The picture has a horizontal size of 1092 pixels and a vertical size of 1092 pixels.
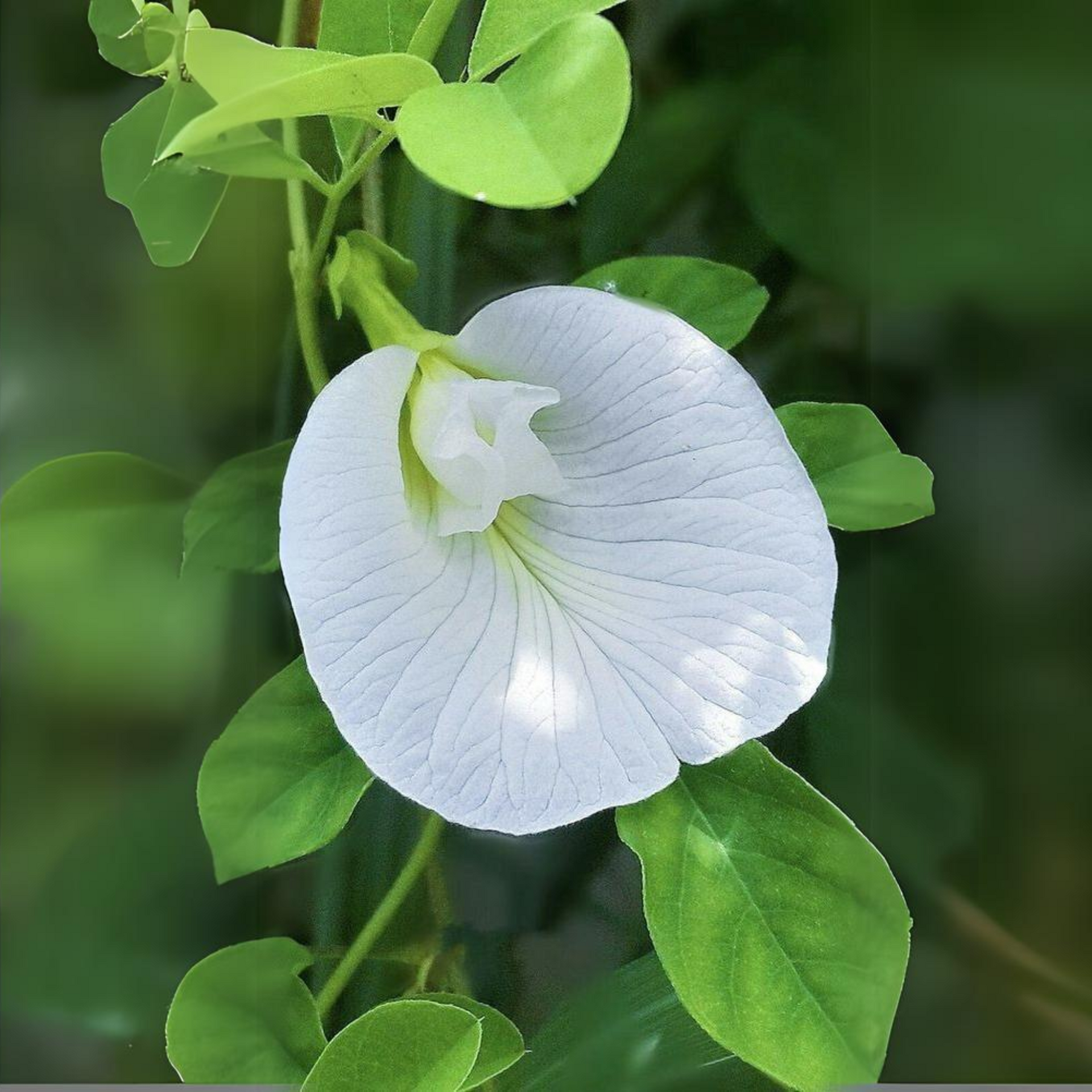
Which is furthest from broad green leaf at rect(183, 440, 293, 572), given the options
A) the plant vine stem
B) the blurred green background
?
the plant vine stem

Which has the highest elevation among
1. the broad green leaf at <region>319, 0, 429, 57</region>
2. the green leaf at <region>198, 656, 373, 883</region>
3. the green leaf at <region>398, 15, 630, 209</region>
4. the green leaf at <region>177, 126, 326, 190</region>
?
the broad green leaf at <region>319, 0, 429, 57</region>

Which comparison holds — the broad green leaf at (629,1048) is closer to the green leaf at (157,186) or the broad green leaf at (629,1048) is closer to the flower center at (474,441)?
the flower center at (474,441)

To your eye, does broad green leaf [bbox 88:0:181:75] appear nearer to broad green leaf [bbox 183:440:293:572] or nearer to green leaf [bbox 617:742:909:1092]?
broad green leaf [bbox 183:440:293:572]

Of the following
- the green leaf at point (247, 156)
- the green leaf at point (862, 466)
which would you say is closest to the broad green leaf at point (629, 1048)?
the green leaf at point (862, 466)

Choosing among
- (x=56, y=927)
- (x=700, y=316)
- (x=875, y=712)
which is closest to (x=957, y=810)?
(x=875, y=712)

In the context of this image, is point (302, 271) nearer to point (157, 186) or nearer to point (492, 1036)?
point (157, 186)
